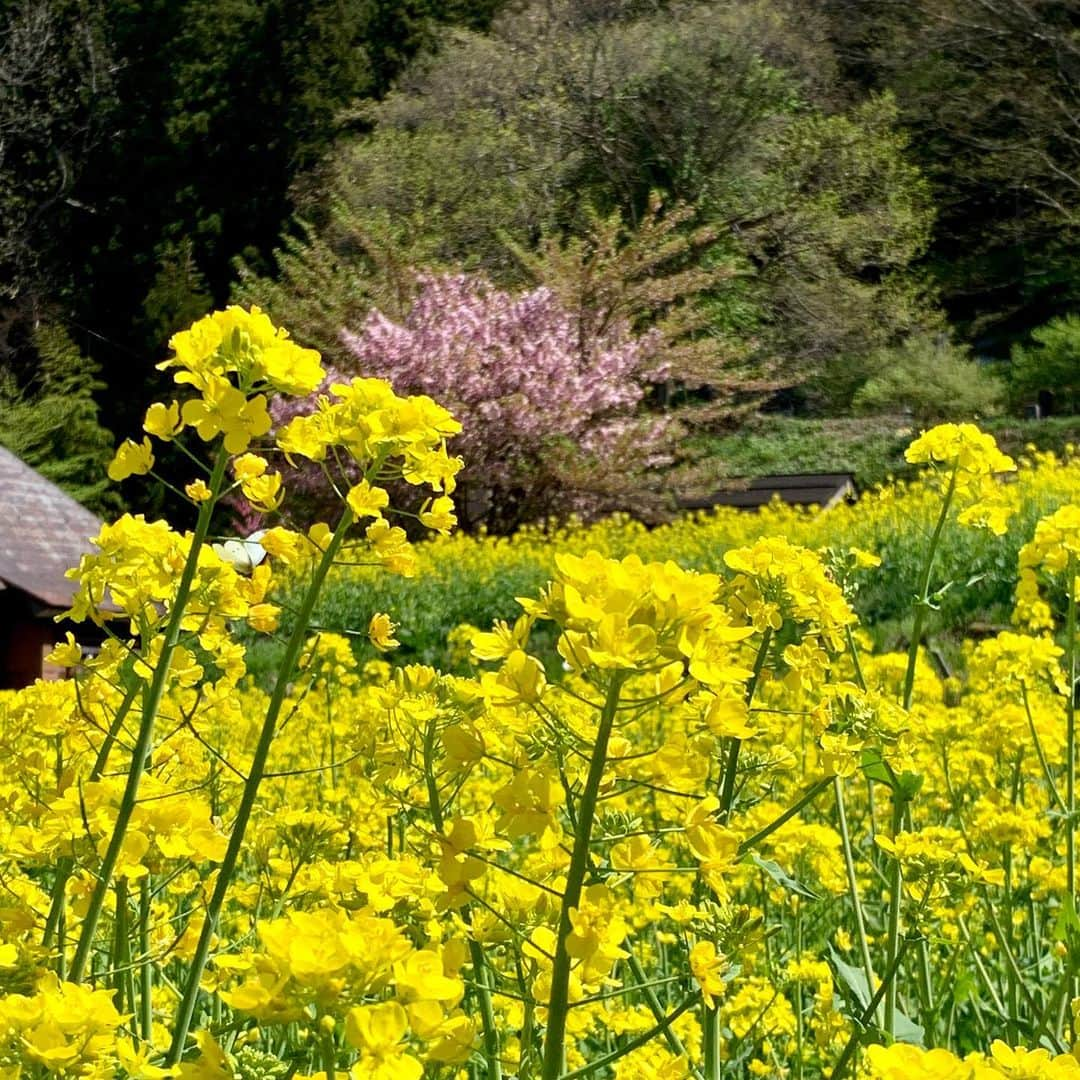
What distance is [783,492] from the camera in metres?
14.3

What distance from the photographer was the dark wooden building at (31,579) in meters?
7.03

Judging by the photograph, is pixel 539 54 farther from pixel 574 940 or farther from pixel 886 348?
pixel 574 940

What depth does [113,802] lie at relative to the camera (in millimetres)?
1329

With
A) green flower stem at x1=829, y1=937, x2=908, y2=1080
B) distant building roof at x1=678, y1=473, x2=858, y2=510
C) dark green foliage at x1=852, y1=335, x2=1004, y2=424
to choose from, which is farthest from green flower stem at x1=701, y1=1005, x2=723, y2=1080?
dark green foliage at x1=852, y1=335, x2=1004, y2=424

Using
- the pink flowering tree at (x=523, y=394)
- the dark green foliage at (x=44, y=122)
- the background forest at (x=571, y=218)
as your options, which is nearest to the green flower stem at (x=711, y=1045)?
the pink flowering tree at (x=523, y=394)

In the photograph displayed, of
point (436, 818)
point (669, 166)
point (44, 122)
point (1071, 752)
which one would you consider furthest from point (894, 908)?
point (44, 122)

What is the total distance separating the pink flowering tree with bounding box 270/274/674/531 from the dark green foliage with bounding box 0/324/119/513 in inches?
139

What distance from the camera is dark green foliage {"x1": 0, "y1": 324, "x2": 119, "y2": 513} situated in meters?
15.9

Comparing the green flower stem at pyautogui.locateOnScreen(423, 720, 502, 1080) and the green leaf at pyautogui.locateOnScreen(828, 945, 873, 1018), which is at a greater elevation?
the green flower stem at pyautogui.locateOnScreen(423, 720, 502, 1080)

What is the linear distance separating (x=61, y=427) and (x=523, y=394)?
6.69m

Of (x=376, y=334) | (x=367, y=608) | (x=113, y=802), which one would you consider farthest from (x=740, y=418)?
(x=113, y=802)

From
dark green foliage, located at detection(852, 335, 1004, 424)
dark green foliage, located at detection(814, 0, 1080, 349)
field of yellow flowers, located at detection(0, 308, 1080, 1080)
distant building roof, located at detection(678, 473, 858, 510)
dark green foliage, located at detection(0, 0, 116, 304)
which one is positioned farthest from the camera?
dark green foliage, located at detection(0, 0, 116, 304)

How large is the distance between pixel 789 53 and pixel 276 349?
752 inches

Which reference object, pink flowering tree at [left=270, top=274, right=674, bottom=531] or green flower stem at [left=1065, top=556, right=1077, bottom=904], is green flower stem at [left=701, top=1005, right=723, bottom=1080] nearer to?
green flower stem at [left=1065, top=556, right=1077, bottom=904]
